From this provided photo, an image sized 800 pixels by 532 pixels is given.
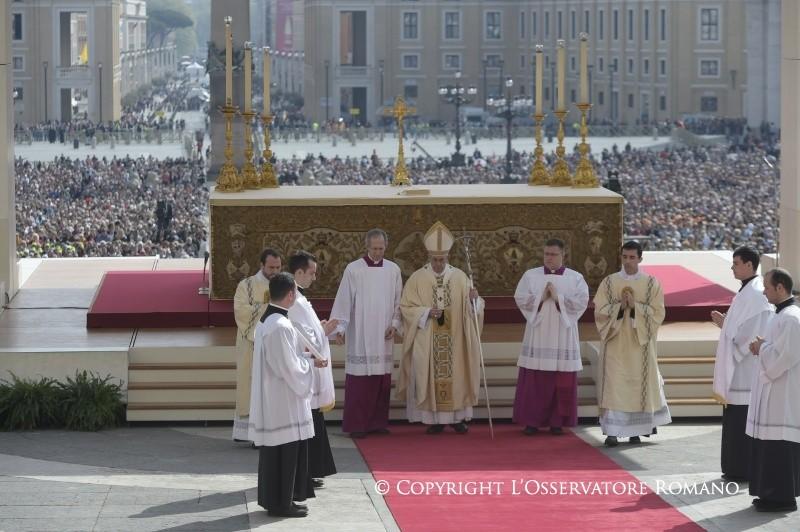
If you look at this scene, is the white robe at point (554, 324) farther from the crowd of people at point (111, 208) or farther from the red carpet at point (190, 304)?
the crowd of people at point (111, 208)

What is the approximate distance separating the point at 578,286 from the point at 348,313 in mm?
1661

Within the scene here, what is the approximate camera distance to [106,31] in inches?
3236

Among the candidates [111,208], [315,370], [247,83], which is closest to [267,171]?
[247,83]

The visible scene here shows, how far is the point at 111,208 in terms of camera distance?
35.9 meters

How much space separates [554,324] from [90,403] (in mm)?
3380

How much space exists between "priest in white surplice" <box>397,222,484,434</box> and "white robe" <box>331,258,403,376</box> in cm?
15

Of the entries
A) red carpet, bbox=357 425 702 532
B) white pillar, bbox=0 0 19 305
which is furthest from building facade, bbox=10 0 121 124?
red carpet, bbox=357 425 702 532

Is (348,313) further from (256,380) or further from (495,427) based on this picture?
(256,380)

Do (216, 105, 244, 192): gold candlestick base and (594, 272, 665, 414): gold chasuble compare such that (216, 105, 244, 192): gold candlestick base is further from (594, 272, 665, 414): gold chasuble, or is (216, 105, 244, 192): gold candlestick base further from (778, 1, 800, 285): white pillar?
(778, 1, 800, 285): white pillar

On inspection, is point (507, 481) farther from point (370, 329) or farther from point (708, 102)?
point (708, 102)

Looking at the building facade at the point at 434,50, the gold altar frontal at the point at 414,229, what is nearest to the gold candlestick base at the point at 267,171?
the gold altar frontal at the point at 414,229

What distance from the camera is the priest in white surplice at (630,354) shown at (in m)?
12.0

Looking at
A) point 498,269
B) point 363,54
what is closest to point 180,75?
point 363,54

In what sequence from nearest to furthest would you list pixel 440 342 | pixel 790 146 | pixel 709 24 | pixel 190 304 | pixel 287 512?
→ pixel 287 512 < pixel 440 342 < pixel 190 304 < pixel 790 146 < pixel 709 24
